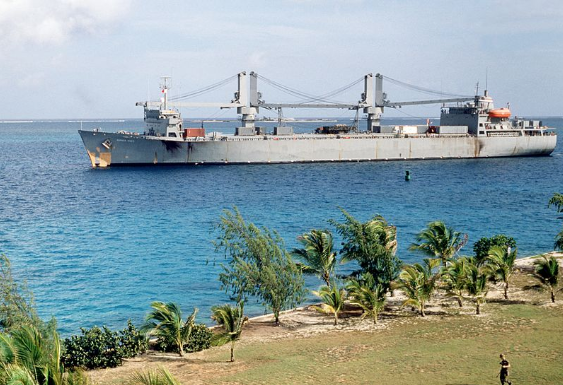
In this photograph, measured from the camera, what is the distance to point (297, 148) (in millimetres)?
116438

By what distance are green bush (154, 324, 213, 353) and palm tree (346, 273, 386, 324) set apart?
7554 mm

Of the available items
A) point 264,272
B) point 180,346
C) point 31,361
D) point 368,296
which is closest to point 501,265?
point 368,296

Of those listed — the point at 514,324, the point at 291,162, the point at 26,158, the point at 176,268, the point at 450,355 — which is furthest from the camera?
the point at 26,158

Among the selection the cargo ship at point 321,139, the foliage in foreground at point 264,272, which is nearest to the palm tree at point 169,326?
the foliage in foreground at point 264,272

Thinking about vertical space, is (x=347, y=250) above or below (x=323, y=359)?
above

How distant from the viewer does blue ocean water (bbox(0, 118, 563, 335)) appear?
132ft

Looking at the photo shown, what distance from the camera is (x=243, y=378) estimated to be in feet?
76.2

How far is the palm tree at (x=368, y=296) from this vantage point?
1187 inches

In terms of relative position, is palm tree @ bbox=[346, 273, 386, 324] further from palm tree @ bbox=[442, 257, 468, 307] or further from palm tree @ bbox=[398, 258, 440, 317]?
palm tree @ bbox=[442, 257, 468, 307]

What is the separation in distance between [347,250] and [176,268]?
16.1 m

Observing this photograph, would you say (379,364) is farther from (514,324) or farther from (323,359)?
(514,324)

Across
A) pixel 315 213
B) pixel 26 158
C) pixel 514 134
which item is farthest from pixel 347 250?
pixel 26 158

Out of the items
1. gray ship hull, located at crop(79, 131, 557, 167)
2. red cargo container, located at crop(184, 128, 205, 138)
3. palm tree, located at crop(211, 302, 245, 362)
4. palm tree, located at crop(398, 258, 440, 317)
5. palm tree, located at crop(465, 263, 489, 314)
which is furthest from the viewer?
red cargo container, located at crop(184, 128, 205, 138)

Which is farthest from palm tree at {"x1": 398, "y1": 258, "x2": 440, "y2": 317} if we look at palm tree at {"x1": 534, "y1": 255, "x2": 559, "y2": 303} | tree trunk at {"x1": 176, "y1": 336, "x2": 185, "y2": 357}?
tree trunk at {"x1": 176, "y1": 336, "x2": 185, "y2": 357}
